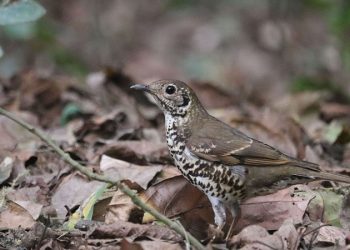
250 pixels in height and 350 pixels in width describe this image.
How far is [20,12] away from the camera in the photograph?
655 centimetres

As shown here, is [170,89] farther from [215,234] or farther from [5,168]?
[5,168]

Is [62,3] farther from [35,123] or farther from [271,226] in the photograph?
[271,226]

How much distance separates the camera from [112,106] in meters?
8.87

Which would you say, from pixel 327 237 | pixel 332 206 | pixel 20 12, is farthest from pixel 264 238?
pixel 20 12

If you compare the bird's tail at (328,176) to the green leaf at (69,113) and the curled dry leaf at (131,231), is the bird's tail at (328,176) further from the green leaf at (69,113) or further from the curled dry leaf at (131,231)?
the green leaf at (69,113)

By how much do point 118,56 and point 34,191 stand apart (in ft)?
31.5

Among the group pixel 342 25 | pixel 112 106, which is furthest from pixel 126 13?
pixel 112 106

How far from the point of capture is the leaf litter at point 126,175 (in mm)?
5109

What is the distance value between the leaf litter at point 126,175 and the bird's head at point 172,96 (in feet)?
1.49

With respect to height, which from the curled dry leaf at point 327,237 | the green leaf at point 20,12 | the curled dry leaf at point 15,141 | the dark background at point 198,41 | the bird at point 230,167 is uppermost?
the green leaf at point 20,12

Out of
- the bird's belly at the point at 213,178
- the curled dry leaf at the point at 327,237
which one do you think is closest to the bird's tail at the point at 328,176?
the curled dry leaf at the point at 327,237

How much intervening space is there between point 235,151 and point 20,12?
2.06 m

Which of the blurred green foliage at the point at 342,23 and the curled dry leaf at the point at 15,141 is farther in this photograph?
the blurred green foliage at the point at 342,23

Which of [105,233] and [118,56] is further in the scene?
[118,56]
